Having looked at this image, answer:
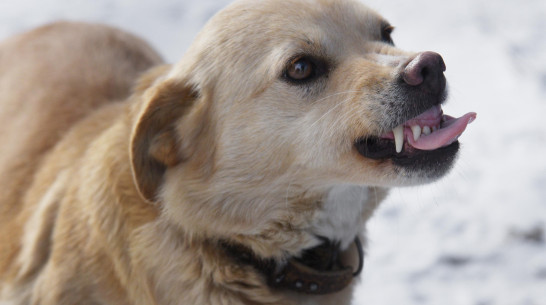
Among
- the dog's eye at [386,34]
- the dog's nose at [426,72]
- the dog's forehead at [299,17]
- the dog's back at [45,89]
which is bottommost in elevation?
the dog's back at [45,89]

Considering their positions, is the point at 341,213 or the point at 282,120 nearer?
the point at 282,120

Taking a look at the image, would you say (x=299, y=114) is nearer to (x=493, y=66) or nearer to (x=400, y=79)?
(x=400, y=79)

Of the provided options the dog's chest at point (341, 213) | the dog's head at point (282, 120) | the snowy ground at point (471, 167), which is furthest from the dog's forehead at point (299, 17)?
the snowy ground at point (471, 167)

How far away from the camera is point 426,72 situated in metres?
2.12

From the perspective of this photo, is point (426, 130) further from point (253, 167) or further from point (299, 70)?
point (253, 167)

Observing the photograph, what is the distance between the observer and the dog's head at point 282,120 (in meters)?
2.18

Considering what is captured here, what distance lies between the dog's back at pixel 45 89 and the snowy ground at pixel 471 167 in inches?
69.6

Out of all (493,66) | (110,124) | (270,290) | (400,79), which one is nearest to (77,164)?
(110,124)

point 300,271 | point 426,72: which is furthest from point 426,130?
point 300,271

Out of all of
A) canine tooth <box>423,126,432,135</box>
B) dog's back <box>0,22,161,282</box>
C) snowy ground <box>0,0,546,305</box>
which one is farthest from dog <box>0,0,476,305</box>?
snowy ground <box>0,0,546,305</box>

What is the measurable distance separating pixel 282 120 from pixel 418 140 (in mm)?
486

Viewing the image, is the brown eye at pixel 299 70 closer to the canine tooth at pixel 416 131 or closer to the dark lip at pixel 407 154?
the dark lip at pixel 407 154

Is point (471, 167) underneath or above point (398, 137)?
underneath

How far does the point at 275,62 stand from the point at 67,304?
1274mm
